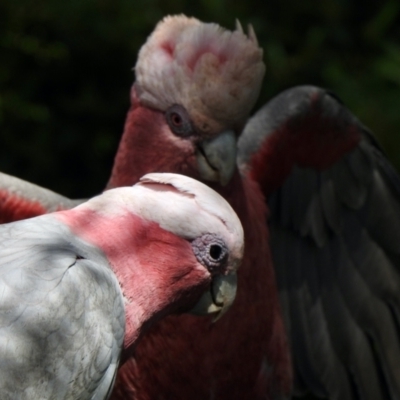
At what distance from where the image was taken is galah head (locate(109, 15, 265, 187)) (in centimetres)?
320

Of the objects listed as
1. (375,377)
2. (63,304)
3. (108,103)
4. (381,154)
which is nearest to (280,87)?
(108,103)

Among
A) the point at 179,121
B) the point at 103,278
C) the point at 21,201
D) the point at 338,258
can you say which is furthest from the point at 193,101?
the point at 338,258

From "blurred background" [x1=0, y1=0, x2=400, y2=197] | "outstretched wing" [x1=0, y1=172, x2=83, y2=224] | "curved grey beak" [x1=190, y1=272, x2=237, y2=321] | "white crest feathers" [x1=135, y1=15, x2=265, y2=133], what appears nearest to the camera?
"curved grey beak" [x1=190, y1=272, x2=237, y2=321]

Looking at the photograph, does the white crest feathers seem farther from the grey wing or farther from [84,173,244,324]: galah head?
the grey wing

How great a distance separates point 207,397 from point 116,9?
226 centimetres

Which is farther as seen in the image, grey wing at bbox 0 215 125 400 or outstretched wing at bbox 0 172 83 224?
outstretched wing at bbox 0 172 83 224

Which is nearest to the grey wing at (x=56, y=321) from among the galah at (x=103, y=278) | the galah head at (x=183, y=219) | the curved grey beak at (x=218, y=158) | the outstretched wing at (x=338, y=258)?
the galah at (x=103, y=278)

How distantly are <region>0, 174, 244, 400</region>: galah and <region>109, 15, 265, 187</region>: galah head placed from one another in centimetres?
61

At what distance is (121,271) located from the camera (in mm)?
2539

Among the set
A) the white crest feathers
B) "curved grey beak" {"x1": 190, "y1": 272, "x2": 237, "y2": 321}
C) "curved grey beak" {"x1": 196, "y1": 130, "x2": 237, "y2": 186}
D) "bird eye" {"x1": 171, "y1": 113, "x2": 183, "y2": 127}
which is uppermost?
the white crest feathers

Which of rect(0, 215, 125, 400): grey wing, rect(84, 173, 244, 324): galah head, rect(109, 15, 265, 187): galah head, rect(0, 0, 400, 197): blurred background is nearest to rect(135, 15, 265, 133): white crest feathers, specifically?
rect(109, 15, 265, 187): galah head

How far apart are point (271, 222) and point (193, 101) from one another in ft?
3.52

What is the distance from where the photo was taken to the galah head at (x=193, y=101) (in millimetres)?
3199

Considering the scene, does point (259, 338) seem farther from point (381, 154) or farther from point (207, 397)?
point (381, 154)
